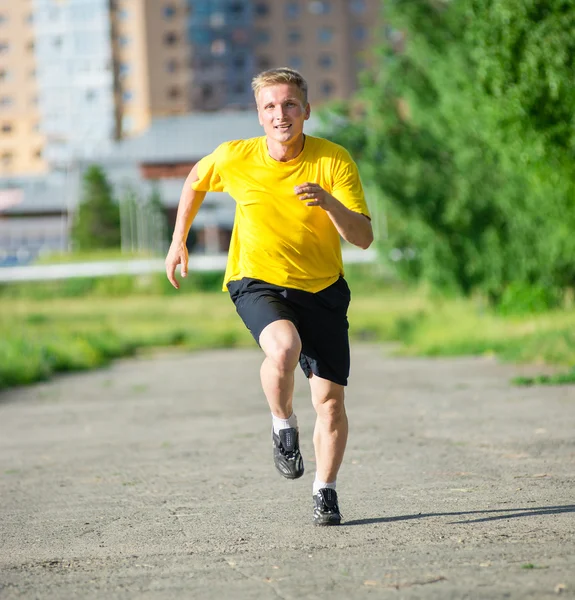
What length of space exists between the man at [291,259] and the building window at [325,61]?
125788mm

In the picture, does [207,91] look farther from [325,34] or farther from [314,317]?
[314,317]

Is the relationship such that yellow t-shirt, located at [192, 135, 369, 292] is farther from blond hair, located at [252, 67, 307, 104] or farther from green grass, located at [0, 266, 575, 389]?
green grass, located at [0, 266, 575, 389]

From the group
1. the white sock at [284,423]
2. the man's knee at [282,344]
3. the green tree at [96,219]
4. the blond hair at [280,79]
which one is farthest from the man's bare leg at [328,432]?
the green tree at [96,219]

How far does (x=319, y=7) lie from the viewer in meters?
130

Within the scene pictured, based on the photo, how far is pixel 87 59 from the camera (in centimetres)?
13162

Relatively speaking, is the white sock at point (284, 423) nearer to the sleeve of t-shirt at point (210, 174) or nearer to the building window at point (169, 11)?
the sleeve of t-shirt at point (210, 174)

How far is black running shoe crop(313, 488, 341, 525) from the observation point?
604 centimetres

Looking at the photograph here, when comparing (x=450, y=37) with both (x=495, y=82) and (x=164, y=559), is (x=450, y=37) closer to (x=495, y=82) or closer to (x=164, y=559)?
(x=495, y=82)

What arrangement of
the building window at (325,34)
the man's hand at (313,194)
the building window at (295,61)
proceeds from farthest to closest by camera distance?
the building window at (325,34), the building window at (295,61), the man's hand at (313,194)

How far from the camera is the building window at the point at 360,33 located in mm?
132750

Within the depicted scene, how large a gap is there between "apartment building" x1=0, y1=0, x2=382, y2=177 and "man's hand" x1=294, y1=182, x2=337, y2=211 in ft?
400

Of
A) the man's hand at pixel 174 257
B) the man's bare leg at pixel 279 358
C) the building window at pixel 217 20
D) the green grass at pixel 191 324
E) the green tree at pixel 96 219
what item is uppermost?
the building window at pixel 217 20

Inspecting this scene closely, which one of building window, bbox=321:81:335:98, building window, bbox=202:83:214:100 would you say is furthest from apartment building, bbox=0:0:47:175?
building window, bbox=321:81:335:98

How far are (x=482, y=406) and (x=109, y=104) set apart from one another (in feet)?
397
